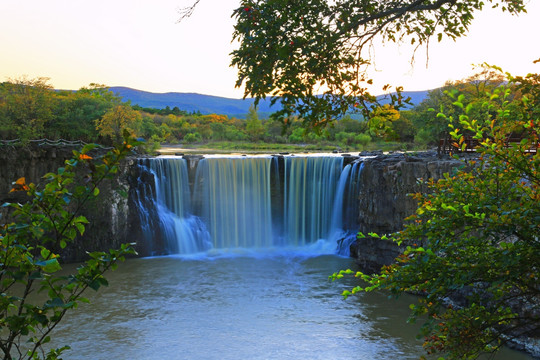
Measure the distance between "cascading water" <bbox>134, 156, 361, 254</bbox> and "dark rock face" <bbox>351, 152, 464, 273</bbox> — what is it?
2673mm

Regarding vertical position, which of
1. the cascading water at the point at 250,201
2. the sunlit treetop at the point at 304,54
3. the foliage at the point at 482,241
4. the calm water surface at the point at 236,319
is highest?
the sunlit treetop at the point at 304,54

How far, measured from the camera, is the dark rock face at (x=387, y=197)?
623 inches

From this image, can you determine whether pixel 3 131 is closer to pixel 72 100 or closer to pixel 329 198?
pixel 72 100

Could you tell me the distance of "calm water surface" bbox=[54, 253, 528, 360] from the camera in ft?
37.2

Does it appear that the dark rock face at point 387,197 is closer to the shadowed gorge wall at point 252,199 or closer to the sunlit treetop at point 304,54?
the shadowed gorge wall at point 252,199

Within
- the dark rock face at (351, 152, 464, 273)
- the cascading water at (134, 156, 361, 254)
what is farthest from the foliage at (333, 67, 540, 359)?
the cascading water at (134, 156, 361, 254)

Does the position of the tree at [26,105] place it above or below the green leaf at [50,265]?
above

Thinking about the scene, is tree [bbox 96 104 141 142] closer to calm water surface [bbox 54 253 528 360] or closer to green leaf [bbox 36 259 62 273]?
calm water surface [bbox 54 253 528 360]

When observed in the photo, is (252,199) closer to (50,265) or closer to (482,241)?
(482,241)

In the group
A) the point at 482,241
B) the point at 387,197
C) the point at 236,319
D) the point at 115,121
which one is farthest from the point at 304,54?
the point at 115,121

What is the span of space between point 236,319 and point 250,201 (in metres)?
9.53

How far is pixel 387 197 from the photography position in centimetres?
1700

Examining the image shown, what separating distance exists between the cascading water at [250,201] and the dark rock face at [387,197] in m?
2.67

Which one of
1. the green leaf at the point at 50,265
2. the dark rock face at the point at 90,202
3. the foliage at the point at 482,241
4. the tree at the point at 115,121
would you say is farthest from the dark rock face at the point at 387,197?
the green leaf at the point at 50,265
